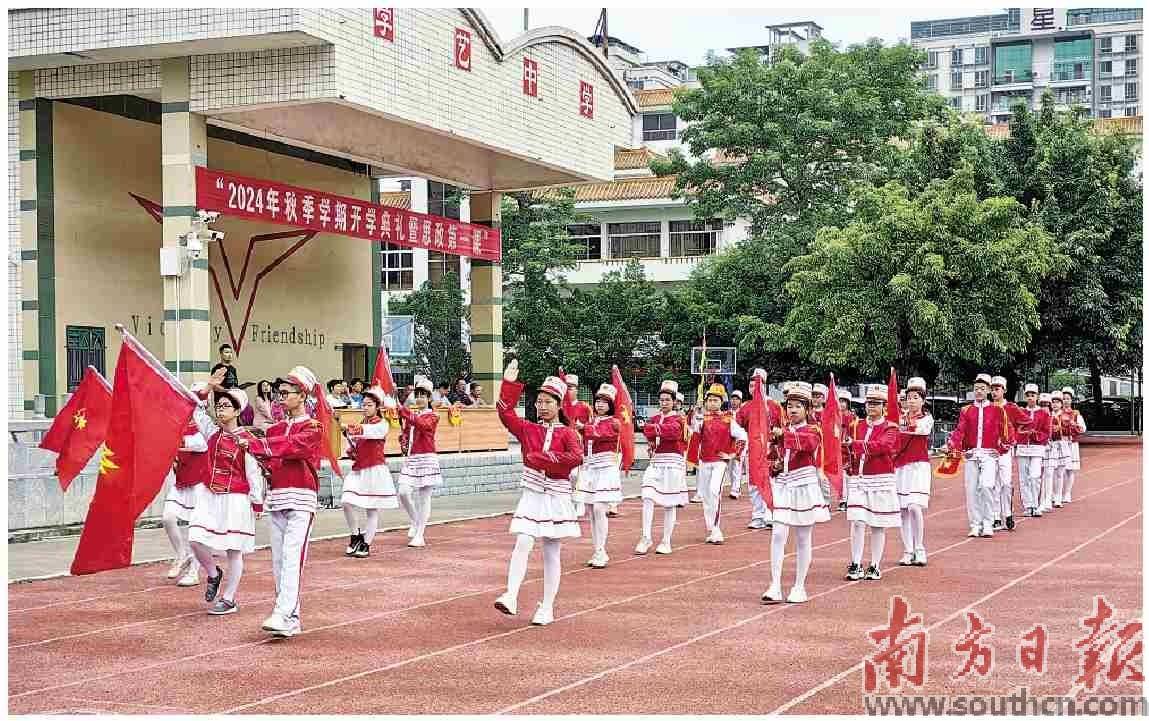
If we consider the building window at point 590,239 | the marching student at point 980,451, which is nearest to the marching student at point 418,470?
the marching student at point 980,451

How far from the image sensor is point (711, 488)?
1773cm

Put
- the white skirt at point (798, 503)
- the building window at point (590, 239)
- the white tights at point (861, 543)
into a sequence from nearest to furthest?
1. the white skirt at point (798, 503)
2. the white tights at point (861, 543)
3. the building window at point (590, 239)

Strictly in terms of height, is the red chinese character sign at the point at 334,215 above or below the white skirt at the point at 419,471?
above

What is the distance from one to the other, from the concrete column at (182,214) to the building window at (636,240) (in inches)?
1195

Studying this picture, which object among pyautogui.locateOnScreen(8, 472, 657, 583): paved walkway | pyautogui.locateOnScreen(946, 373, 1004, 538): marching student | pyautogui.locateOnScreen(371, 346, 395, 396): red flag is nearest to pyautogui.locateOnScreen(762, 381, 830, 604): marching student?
pyautogui.locateOnScreen(946, 373, 1004, 538): marching student

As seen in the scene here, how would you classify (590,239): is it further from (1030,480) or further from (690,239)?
(1030,480)

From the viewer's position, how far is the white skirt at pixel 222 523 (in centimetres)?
1183

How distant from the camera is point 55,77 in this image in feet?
71.5

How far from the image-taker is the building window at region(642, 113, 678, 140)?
61062 millimetres

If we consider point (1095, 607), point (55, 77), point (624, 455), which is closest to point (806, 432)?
point (1095, 607)

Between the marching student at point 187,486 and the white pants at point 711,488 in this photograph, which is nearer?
the marching student at point 187,486

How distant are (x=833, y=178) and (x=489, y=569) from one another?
87.8 ft

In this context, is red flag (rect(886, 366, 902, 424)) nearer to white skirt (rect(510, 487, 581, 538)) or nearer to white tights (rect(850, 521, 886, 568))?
white tights (rect(850, 521, 886, 568))

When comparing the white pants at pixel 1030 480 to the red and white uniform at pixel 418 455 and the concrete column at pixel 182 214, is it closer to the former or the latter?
the red and white uniform at pixel 418 455
